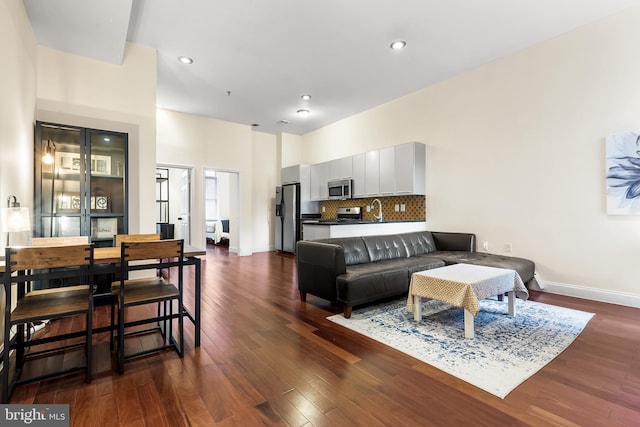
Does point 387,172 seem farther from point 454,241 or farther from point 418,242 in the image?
point 454,241

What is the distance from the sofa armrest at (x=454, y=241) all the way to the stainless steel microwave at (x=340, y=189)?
2063mm

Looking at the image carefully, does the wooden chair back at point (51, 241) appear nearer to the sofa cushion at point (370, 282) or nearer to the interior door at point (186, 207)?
the sofa cushion at point (370, 282)

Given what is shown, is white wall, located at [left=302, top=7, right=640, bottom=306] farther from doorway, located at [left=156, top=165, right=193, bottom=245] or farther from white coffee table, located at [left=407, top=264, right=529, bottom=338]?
doorway, located at [left=156, top=165, right=193, bottom=245]

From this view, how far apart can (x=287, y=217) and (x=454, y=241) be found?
409cm

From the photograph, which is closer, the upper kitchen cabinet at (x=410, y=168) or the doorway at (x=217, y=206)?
the upper kitchen cabinet at (x=410, y=168)

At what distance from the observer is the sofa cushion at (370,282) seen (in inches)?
116

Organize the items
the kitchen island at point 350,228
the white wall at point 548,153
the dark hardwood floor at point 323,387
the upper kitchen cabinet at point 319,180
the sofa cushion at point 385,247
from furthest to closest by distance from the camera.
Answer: the upper kitchen cabinet at point 319,180, the kitchen island at point 350,228, the sofa cushion at point 385,247, the white wall at point 548,153, the dark hardwood floor at point 323,387

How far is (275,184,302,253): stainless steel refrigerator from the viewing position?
7.24 meters

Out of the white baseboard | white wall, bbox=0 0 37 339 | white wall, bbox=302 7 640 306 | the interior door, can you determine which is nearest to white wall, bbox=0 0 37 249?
white wall, bbox=0 0 37 339

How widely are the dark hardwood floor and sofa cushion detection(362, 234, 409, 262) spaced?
4.10ft

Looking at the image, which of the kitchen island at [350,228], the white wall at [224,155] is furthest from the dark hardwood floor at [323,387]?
the white wall at [224,155]

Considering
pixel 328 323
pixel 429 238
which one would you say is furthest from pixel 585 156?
pixel 328 323

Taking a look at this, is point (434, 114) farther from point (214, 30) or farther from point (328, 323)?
point (328, 323)

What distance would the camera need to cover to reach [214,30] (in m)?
3.56
